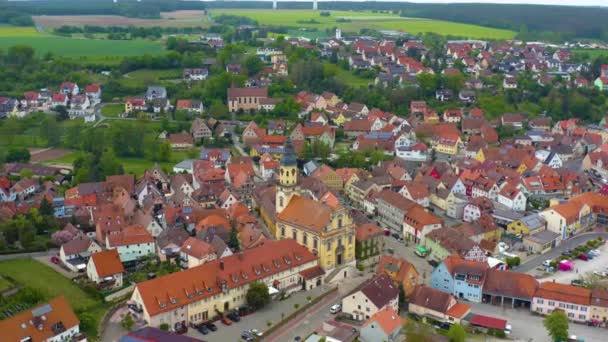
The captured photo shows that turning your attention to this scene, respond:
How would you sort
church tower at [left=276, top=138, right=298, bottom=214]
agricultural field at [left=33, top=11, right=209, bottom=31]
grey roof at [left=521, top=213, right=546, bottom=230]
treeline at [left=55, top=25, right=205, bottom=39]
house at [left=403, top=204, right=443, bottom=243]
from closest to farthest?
church tower at [left=276, top=138, right=298, bottom=214], house at [left=403, top=204, right=443, bottom=243], grey roof at [left=521, top=213, right=546, bottom=230], treeline at [left=55, top=25, right=205, bottom=39], agricultural field at [left=33, top=11, right=209, bottom=31]

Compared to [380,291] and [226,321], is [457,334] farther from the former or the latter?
[226,321]

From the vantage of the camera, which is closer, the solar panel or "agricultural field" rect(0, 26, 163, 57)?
the solar panel

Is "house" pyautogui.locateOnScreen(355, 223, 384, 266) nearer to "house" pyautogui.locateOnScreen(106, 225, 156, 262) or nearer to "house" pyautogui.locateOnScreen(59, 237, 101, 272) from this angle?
"house" pyautogui.locateOnScreen(106, 225, 156, 262)

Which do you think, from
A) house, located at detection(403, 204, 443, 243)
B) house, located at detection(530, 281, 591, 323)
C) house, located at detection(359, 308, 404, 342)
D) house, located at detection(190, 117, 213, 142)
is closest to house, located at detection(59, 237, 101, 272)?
house, located at detection(359, 308, 404, 342)

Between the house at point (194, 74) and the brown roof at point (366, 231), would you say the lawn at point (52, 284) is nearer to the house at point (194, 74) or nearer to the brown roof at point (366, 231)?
the brown roof at point (366, 231)

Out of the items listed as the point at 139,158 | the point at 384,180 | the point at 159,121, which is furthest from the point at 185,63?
the point at 384,180

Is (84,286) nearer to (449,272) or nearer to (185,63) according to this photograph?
(449,272)
